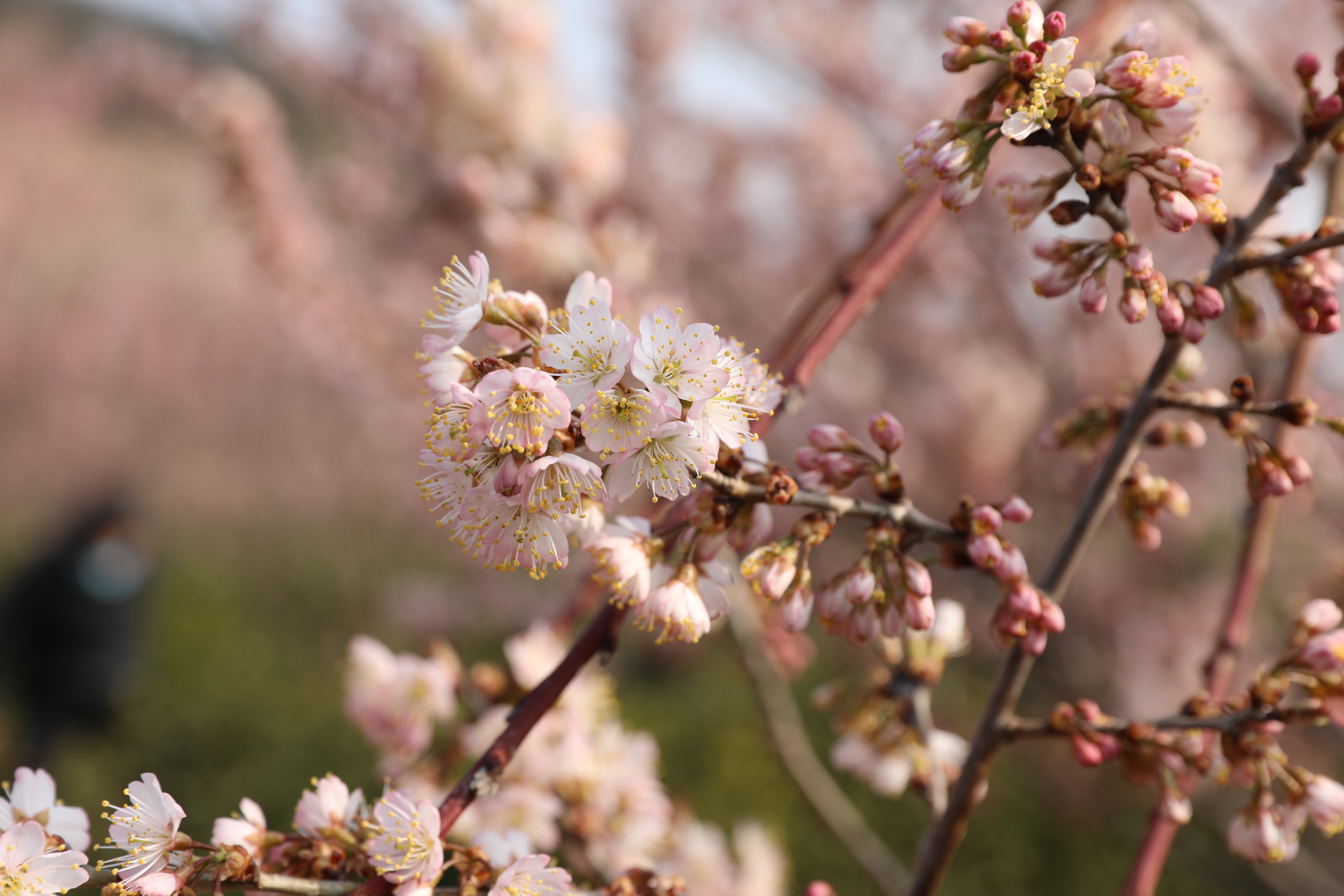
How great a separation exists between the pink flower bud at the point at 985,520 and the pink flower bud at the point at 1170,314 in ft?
0.59

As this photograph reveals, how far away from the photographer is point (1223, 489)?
408cm

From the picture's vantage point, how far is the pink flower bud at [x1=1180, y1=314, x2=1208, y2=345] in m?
0.64

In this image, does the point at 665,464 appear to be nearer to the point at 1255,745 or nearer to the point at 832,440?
the point at 832,440

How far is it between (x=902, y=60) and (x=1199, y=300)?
4.34 m

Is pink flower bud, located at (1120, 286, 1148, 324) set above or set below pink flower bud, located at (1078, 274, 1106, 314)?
below

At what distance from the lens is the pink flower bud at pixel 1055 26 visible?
63 cm

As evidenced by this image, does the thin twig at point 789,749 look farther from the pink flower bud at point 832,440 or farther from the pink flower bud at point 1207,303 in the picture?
the pink flower bud at point 1207,303

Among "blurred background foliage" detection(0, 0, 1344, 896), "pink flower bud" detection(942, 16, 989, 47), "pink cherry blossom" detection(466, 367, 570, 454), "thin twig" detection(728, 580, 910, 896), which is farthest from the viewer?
"blurred background foliage" detection(0, 0, 1344, 896)

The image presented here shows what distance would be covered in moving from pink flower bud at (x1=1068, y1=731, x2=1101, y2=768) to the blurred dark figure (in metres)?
5.77

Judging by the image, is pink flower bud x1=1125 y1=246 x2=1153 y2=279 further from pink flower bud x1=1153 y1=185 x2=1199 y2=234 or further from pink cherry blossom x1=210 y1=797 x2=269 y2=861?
pink cherry blossom x1=210 y1=797 x2=269 y2=861

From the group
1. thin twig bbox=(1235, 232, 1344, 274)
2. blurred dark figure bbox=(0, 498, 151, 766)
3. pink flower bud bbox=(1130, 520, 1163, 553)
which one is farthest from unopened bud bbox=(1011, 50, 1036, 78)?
blurred dark figure bbox=(0, 498, 151, 766)

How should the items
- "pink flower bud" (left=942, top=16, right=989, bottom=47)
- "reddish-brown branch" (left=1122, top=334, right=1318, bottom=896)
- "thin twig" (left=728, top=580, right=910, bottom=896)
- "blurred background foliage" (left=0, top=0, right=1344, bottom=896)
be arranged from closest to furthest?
"pink flower bud" (left=942, top=16, right=989, bottom=47) → "reddish-brown branch" (left=1122, top=334, right=1318, bottom=896) → "thin twig" (left=728, top=580, right=910, bottom=896) → "blurred background foliage" (left=0, top=0, right=1344, bottom=896)

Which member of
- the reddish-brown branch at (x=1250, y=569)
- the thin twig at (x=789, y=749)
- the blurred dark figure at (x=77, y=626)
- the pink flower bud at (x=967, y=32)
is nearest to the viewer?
the pink flower bud at (x=967, y=32)

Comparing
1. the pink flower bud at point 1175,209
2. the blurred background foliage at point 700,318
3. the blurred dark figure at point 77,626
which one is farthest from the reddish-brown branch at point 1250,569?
the blurred dark figure at point 77,626
